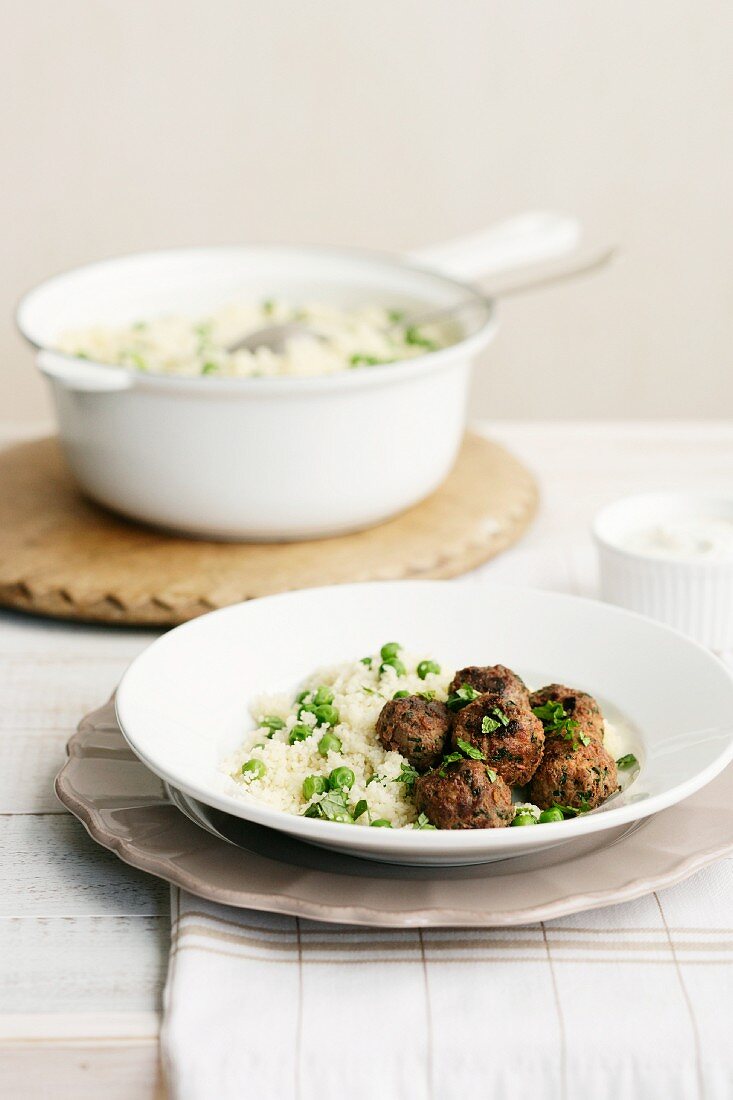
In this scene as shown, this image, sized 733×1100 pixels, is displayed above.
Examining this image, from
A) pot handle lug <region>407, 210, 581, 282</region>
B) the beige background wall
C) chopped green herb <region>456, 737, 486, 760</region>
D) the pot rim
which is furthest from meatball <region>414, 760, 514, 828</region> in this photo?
the beige background wall

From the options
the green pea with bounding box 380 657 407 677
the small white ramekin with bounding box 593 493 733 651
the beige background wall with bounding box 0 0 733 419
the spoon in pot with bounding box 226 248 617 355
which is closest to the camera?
the green pea with bounding box 380 657 407 677

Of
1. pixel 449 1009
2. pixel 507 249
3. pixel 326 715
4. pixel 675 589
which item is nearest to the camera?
pixel 449 1009

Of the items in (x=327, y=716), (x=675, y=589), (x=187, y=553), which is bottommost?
(x=187, y=553)

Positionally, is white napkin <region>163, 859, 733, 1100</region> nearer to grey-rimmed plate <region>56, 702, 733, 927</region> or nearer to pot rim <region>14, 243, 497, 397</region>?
grey-rimmed plate <region>56, 702, 733, 927</region>

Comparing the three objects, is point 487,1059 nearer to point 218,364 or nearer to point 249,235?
point 218,364

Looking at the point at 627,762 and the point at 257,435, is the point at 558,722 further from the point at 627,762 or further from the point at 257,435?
the point at 257,435

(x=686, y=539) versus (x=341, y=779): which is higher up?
(x=341, y=779)

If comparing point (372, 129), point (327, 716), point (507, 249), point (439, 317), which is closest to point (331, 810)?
point (327, 716)

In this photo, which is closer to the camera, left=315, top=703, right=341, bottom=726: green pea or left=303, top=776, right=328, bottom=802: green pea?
left=303, top=776, right=328, bottom=802: green pea
